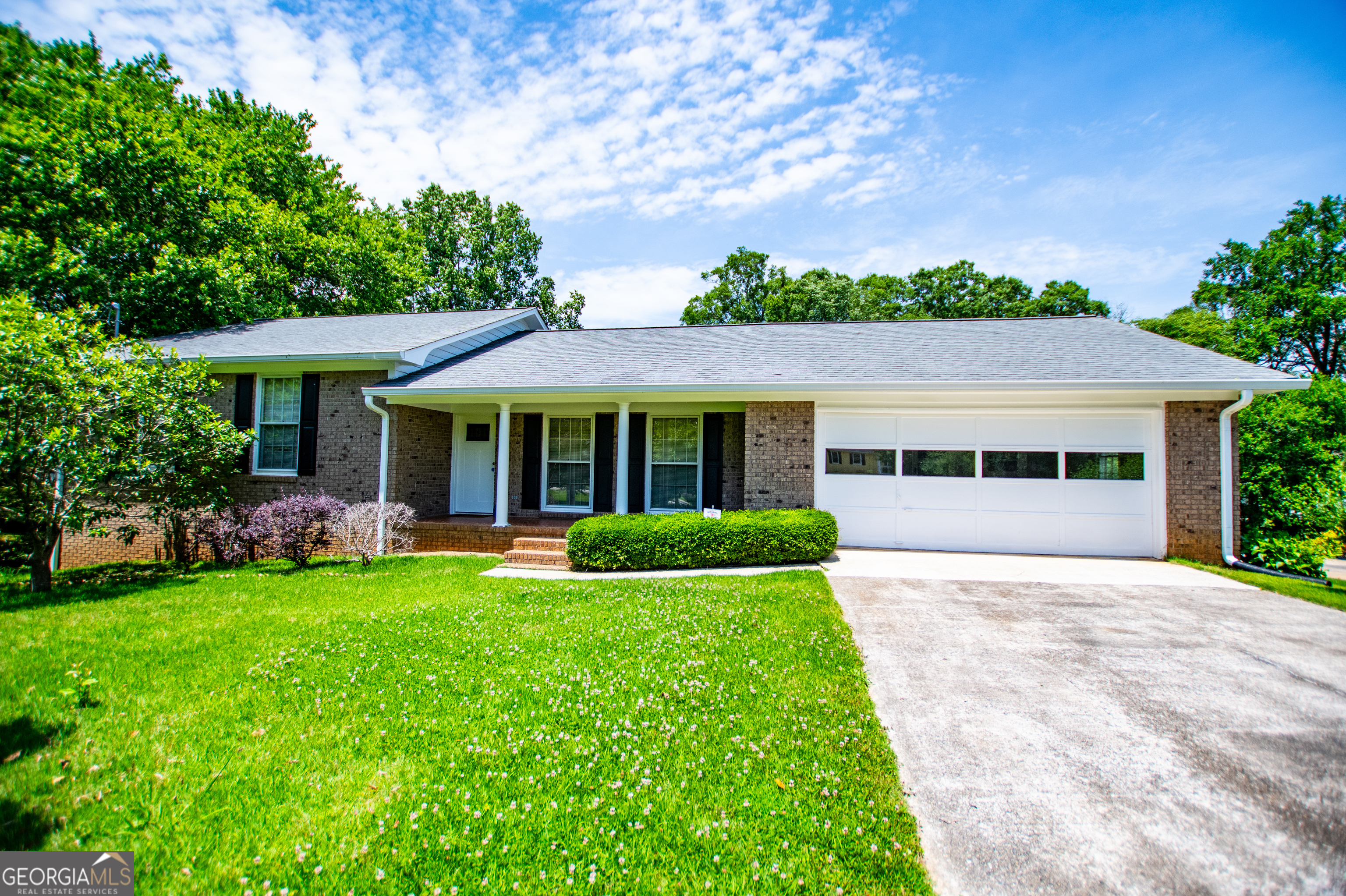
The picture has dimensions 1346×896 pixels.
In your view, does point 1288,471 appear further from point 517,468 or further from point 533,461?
point 517,468

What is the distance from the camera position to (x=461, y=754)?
316 cm

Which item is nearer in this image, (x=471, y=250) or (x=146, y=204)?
(x=146, y=204)

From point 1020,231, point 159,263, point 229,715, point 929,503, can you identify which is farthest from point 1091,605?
point 159,263

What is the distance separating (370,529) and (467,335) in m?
5.19

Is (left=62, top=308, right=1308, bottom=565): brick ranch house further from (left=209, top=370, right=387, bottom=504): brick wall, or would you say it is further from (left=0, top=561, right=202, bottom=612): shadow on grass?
(left=0, top=561, right=202, bottom=612): shadow on grass

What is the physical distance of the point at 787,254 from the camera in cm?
3334

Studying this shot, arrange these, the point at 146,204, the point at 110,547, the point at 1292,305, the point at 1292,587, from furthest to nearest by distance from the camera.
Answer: the point at 1292,305 → the point at 146,204 → the point at 110,547 → the point at 1292,587

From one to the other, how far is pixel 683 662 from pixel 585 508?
7.42m

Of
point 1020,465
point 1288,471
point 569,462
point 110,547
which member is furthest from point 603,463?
point 1288,471

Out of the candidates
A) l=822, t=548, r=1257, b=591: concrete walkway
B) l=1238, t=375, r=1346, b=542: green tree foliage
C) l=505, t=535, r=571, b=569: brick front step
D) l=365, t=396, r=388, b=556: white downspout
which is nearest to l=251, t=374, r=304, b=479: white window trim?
l=365, t=396, r=388, b=556: white downspout

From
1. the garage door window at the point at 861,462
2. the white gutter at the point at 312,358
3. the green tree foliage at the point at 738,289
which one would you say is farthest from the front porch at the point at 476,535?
the green tree foliage at the point at 738,289

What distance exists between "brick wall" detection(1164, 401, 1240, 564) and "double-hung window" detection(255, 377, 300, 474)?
1548 cm

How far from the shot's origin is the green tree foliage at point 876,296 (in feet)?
102

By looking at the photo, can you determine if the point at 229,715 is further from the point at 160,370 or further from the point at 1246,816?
the point at 160,370
